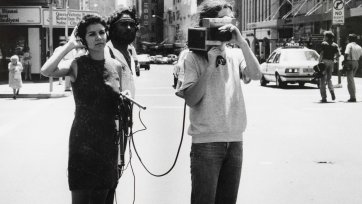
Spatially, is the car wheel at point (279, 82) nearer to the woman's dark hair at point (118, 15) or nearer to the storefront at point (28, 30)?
the storefront at point (28, 30)

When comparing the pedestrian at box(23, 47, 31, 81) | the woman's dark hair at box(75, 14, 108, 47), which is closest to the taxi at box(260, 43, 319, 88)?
the pedestrian at box(23, 47, 31, 81)

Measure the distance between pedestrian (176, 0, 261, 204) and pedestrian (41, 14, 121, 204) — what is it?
549mm

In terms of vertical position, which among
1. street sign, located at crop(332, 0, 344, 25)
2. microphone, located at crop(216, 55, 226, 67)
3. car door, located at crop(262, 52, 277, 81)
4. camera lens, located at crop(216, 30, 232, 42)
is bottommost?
car door, located at crop(262, 52, 277, 81)

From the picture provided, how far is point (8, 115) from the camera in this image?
50.9ft

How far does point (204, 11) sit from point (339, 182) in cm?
377

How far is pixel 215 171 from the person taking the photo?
160 inches

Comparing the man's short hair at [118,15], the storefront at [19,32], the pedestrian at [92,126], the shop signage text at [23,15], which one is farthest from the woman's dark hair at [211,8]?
the shop signage text at [23,15]

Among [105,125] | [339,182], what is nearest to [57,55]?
[105,125]

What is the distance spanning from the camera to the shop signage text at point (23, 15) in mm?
34125

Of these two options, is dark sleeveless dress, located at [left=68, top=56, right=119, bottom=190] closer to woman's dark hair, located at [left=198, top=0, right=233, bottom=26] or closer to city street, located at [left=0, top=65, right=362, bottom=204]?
city street, located at [left=0, top=65, right=362, bottom=204]

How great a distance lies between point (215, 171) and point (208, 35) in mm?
843

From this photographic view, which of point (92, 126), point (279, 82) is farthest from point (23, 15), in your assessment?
point (92, 126)

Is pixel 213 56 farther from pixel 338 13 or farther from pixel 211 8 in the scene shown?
pixel 338 13

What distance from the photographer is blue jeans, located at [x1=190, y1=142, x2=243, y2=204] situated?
4.03 meters
